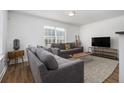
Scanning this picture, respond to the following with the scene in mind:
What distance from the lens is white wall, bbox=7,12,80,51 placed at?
14.4 ft

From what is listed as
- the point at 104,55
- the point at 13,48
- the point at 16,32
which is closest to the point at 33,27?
the point at 16,32

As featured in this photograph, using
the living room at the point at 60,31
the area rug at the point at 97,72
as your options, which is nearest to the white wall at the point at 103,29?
the living room at the point at 60,31

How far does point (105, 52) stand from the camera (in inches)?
213

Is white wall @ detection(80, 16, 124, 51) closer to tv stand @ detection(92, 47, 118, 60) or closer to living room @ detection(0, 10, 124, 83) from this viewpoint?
living room @ detection(0, 10, 124, 83)

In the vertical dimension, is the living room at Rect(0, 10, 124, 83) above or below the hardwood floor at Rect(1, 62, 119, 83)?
above

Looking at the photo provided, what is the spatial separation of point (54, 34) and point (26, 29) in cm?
190

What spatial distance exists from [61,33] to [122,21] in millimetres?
3651

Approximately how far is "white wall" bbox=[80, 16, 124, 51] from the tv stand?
0.95 ft

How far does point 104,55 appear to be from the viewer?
5.43 m

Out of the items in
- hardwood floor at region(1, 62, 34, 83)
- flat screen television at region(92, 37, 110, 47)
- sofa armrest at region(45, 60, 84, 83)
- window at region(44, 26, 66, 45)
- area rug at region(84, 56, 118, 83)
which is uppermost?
window at region(44, 26, 66, 45)

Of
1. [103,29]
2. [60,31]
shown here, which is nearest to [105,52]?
[103,29]

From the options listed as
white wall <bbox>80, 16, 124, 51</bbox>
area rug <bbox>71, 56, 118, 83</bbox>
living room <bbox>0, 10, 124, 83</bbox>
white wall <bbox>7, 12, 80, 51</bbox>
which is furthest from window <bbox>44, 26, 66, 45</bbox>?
area rug <bbox>71, 56, 118, 83</bbox>

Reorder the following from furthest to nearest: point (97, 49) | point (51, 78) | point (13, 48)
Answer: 1. point (97, 49)
2. point (13, 48)
3. point (51, 78)
